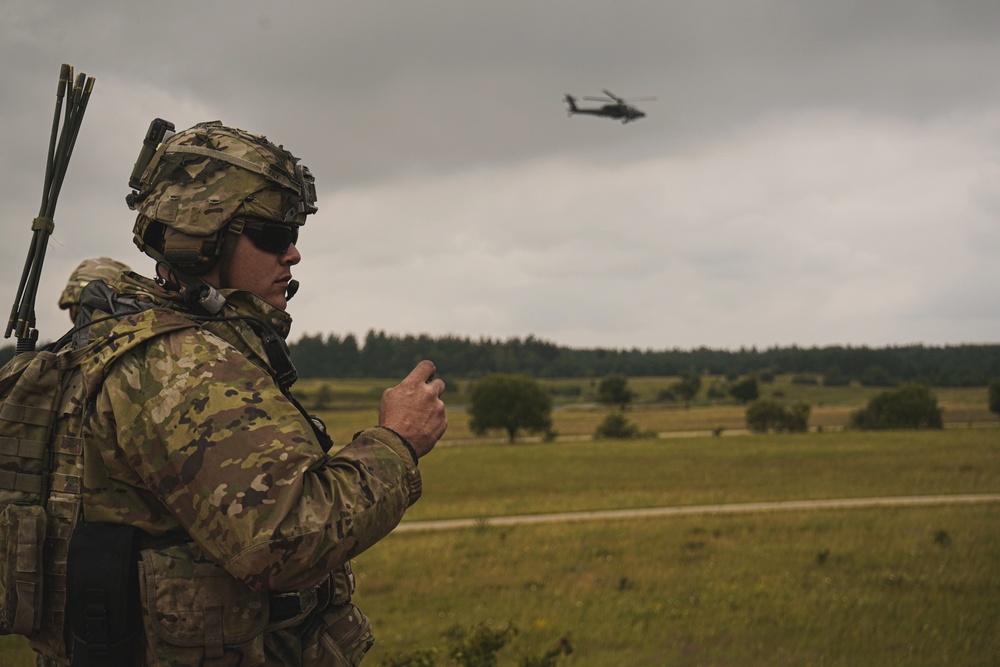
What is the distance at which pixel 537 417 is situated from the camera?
87.0 meters

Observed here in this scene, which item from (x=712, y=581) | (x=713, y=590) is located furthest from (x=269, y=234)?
(x=712, y=581)

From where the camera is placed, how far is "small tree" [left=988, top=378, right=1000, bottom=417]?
96750mm

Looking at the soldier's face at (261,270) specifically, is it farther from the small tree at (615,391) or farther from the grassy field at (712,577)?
the small tree at (615,391)

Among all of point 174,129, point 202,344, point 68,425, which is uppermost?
point 174,129

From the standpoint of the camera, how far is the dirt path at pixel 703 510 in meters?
29.4

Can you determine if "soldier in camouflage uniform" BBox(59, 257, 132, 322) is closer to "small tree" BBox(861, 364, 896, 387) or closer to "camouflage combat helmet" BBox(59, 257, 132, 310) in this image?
"camouflage combat helmet" BBox(59, 257, 132, 310)

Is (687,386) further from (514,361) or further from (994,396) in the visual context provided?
(994,396)

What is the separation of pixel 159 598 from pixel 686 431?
90.1 m

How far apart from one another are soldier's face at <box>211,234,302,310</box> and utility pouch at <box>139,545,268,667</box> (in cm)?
94

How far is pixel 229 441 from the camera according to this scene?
280 centimetres

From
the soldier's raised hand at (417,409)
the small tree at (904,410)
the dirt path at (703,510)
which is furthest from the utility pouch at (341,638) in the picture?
the small tree at (904,410)

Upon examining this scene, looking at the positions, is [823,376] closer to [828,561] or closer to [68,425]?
[828,561]

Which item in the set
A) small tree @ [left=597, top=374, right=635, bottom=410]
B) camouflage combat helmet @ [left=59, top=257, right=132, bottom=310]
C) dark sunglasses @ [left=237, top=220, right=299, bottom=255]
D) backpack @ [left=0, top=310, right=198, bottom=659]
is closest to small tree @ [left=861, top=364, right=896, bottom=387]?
small tree @ [left=597, top=374, right=635, bottom=410]

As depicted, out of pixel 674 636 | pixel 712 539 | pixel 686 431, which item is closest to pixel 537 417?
pixel 686 431
